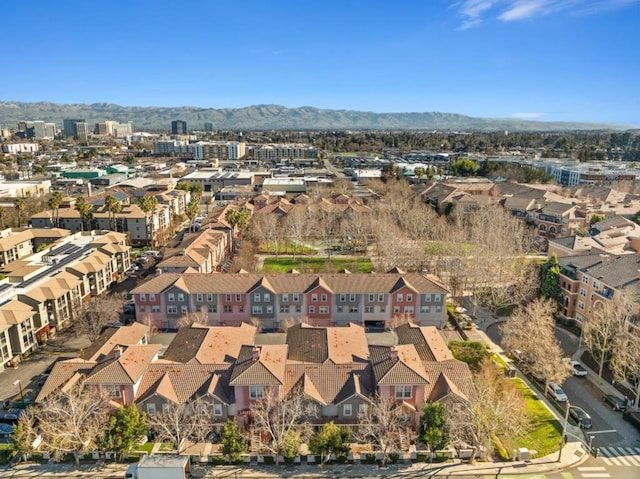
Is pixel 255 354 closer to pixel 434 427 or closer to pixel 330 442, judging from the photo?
pixel 330 442

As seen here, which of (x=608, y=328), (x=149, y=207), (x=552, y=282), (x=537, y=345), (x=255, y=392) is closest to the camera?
(x=255, y=392)

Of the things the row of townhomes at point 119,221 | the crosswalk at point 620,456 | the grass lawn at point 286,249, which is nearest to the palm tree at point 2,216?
the row of townhomes at point 119,221

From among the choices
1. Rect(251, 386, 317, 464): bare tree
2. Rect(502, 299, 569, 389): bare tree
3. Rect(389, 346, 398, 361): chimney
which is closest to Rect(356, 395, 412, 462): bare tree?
Rect(389, 346, 398, 361): chimney

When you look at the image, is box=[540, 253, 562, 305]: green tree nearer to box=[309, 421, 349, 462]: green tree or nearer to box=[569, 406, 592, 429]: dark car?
box=[569, 406, 592, 429]: dark car

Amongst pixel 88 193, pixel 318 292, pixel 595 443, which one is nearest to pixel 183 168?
pixel 88 193

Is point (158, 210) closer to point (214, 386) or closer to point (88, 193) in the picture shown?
point (88, 193)

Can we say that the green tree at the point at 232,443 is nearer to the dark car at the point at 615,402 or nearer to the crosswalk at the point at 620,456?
the crosswalk at the point at 620,456

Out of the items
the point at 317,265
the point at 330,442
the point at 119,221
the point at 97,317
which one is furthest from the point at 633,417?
the point at 119,221
